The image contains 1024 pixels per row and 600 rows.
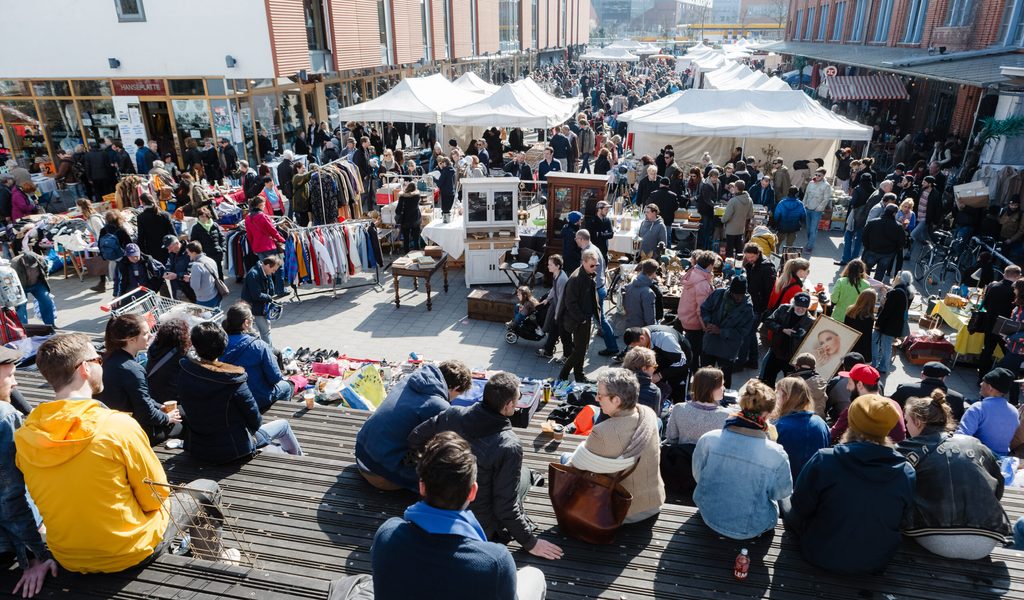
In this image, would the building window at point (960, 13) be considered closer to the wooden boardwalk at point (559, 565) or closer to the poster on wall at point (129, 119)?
the wooden boardwalk at point (559, 565)

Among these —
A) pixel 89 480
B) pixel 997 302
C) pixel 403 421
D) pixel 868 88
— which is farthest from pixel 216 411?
pixel 868 88

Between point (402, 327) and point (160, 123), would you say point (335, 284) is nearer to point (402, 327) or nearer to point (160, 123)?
point (402, 327)

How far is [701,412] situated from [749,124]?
38.7 ft

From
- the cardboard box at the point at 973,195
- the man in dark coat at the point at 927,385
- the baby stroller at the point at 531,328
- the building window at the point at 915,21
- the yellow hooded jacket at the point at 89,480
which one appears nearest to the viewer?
the yellow hooded jacket at the point at 89,480

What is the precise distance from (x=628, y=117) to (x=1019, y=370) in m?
10.5

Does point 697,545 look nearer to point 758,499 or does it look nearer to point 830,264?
point 758,499

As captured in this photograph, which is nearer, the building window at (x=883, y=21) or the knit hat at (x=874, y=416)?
the knit hat at (x=874, y=416)

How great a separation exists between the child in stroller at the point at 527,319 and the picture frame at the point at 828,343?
3.37 metres

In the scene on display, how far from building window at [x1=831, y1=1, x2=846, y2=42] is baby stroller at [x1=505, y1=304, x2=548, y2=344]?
3661 centimetres

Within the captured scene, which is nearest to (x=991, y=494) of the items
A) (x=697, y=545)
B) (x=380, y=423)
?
(x=697, y=545)

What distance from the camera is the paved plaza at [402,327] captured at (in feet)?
28.2

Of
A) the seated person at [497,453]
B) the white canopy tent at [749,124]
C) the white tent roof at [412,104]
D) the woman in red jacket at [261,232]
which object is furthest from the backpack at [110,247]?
the white canopy tent at [749,124]

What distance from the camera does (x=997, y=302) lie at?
7652mm

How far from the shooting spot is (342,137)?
18781 millimetres
